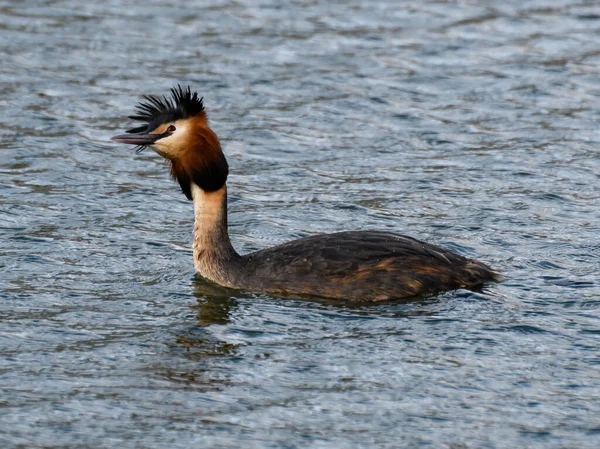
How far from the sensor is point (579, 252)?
455 inches

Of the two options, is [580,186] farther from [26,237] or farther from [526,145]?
[26,237]

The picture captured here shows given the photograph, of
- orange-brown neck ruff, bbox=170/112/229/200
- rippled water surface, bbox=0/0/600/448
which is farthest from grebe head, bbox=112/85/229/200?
rippled water surface, bbox=0/0/600/448

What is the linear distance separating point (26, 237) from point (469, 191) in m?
4.73

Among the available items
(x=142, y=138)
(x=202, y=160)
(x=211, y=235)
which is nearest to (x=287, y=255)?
(x=211, y=235)

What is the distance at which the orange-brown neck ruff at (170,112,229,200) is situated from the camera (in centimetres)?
1083

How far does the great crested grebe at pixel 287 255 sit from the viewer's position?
10.4m

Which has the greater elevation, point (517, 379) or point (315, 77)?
point (315, 77)

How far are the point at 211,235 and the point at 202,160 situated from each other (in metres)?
0.66

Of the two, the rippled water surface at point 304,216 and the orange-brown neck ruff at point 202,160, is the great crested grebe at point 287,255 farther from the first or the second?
the rippled water surface at point 304,216

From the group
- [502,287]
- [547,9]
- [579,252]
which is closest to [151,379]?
[502,287]

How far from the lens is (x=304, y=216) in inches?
514

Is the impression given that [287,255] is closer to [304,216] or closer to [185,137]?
[185,137]

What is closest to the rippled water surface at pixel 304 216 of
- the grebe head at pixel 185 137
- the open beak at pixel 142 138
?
the grebe head at pixel 185 137

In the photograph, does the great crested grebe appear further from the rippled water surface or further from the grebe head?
the rippled water surface
